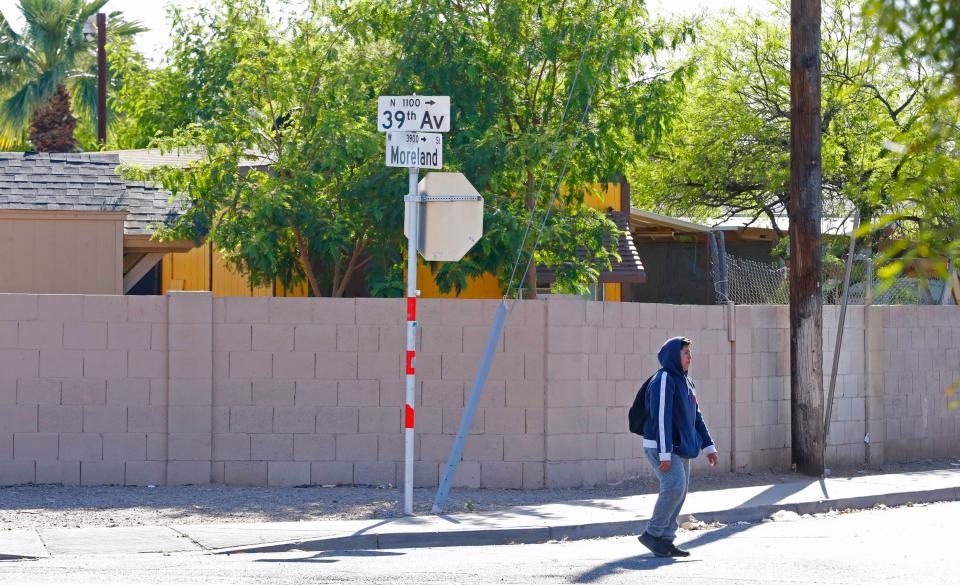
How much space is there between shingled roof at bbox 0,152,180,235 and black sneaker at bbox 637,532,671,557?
30.2 feet

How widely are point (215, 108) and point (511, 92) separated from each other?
3632 mm

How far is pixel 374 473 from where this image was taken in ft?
38.5

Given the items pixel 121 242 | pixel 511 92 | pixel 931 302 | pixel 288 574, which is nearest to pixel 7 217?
pixel 121 242

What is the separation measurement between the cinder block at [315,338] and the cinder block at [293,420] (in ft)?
1.91

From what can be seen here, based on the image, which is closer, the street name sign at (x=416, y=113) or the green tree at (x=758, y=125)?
the street name sign at (x=416, y=113)

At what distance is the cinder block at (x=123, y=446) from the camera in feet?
37.7

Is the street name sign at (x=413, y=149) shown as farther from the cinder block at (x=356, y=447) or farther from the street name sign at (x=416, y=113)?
the cinder block at (x=356, y=447)

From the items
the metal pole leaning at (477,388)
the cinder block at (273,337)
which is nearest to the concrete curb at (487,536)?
the metal pole leaning at (477,388)

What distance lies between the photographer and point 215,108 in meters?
15.1

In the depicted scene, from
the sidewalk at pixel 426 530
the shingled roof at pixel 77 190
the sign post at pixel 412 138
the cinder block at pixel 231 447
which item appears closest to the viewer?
the sidewalk at pixel 426 530

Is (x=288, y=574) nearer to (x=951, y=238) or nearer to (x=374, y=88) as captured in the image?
(x=951, y=238)

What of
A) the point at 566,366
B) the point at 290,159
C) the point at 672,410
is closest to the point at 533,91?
the point at 290,159

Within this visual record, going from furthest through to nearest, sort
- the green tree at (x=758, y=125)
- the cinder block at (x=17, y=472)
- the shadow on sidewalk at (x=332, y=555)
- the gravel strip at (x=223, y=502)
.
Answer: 1. the green tree at (x=758, y=125)
2. the cinder block at (x=17, y=472)
3. the gravel strip at (x=223, y=502)
4. the shadow on sidewalk at (x=332, y=555)

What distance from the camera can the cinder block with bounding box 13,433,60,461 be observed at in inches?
449
